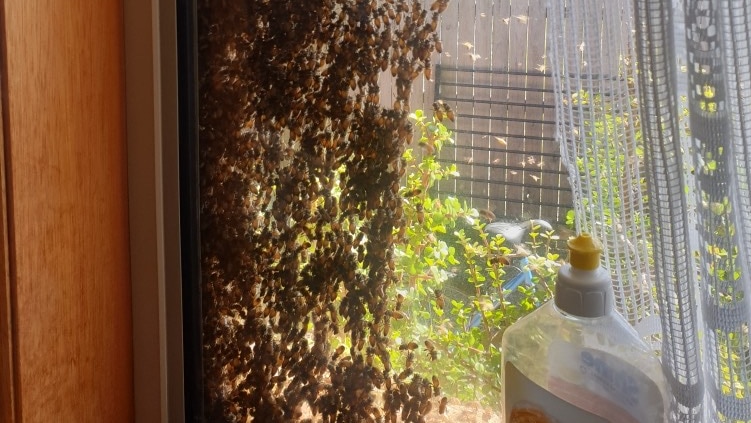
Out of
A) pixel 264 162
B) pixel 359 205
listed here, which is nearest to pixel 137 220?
pixel 264 162

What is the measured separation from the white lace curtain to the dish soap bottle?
0.03m

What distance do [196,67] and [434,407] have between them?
1.66 ft

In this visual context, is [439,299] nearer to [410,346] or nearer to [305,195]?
[410,346]

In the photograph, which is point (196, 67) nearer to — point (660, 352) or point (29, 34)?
point (29, 34)

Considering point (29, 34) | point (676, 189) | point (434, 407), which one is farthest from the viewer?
point (434, 407)

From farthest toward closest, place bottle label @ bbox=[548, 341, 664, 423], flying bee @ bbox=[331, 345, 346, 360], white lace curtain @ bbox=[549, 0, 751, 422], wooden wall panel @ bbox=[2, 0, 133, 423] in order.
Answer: flying bee @ bbox=[331, 345, 346, 360] → wooden wall panel @ bbox=[2, 0, 133, 423] → bottle label @ bbox=[548, 341, 664, 423] → white lace curtain @ bbox=[549, 0, 751, 422]

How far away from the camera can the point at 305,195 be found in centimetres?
91

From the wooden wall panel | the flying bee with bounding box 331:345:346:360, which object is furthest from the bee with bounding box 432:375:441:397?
the wooden wall panel

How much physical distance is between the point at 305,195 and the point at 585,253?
0.36m

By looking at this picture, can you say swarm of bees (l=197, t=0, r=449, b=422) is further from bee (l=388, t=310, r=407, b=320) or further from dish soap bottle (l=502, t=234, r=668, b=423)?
dish soap bottle (l=502, t=234, r=668, b=423)

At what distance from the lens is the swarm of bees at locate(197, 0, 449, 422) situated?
2.81 ft

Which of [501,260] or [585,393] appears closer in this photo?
[585,393]

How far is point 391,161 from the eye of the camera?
868 mm

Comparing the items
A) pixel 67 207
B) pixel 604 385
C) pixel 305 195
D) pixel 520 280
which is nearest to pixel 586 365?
pixel 604 385
